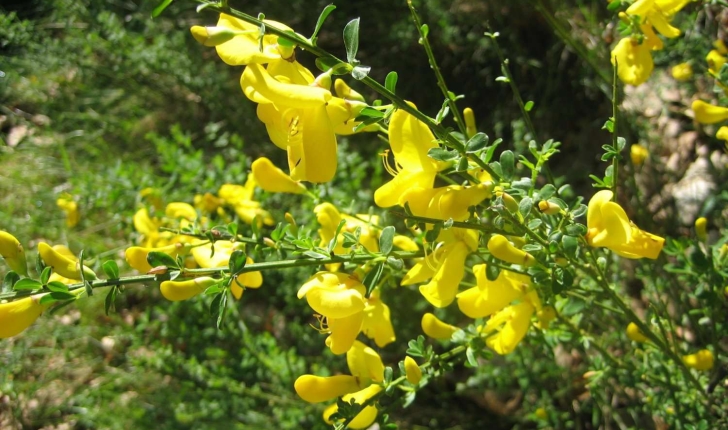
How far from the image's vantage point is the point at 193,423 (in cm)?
192

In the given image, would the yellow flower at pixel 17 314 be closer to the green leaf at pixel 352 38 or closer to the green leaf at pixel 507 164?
the green leaf at pixel 352 38

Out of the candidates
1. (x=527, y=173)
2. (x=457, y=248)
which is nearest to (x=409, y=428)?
(x=527, y=173)

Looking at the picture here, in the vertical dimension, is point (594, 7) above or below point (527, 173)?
above

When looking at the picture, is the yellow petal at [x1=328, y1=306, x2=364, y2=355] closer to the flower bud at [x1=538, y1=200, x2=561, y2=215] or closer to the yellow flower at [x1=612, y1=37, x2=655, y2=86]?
the flower bud at [x1=538, y1=200, x2=561, y2=215]

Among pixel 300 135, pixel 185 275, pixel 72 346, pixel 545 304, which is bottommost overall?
pixel 72 346

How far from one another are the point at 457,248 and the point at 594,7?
1318 mm

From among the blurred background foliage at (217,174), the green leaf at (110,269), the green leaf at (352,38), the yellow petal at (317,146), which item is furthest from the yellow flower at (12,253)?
the blurred background foliage at (217,174)

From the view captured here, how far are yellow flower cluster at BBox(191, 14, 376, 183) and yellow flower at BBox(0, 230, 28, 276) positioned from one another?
1.25ft

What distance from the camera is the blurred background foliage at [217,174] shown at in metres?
1.79

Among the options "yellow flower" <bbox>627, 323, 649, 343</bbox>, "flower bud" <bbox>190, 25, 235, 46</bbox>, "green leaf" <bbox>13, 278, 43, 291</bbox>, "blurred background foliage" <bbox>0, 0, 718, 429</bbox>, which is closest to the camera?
"flower bud" <bbox>190, 25, 235, 46</bbox>

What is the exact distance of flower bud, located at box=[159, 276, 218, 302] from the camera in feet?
2.52

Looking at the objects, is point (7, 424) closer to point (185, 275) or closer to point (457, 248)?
point (185, 275)

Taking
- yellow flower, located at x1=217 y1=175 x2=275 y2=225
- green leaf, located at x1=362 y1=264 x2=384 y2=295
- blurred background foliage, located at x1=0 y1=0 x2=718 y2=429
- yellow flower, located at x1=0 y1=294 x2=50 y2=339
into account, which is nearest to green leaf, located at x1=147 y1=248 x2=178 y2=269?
yellow flower, located at x1=0 y1=294 x2=50 y2=339

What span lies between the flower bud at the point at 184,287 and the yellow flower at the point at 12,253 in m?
0.19
